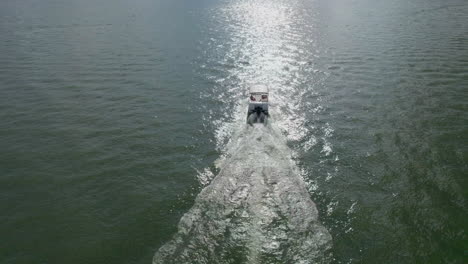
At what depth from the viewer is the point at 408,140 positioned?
73.4 ft

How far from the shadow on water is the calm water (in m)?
0.09

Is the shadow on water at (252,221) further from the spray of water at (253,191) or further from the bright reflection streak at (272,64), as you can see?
the bright reflection streak at (272,64)

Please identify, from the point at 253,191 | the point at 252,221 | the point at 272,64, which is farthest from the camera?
the point at 272,64

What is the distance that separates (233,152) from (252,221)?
6.57m

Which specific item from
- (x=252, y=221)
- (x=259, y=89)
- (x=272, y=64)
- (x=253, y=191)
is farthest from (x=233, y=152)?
(x=272, y=64)

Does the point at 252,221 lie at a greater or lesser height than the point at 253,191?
lesser

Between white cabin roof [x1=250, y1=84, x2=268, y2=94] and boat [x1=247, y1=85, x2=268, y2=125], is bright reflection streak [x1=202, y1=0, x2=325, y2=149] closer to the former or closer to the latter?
boat [x1=247, y1=85, x2=268, y2=125]

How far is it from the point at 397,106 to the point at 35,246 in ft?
90.1

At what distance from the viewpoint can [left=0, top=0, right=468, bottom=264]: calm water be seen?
1518cm

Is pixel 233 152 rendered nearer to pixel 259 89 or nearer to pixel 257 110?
pixel 257 110

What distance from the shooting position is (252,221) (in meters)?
16.0

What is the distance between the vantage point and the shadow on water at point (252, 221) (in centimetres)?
1438

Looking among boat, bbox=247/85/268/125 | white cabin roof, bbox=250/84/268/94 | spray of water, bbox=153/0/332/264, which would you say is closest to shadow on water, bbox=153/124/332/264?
spray of water, bbox=153/0/332/264

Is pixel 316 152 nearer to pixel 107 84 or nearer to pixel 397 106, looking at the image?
pixel 397 106
